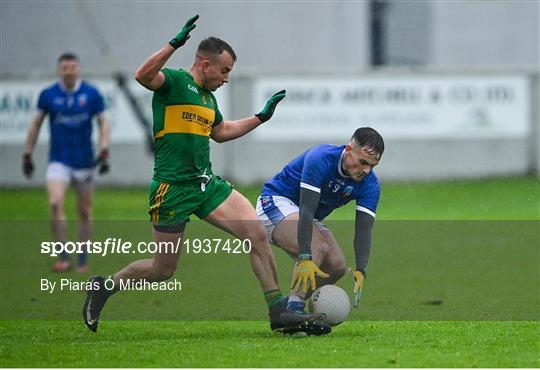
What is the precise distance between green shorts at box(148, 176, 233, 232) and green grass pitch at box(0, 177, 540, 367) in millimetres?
842

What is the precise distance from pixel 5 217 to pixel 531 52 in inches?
464

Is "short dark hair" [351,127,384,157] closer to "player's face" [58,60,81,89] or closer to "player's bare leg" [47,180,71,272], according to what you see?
"player's bare leg" [47,180,71,272]

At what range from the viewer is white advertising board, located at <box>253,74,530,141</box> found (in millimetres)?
23672

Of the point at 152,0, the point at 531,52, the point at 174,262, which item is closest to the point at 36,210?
the point at 152,0

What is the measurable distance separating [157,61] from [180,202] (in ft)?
3.57

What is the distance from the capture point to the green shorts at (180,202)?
917cm

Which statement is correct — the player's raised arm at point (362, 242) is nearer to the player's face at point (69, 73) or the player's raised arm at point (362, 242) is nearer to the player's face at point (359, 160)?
the player's face at point (359, 160)

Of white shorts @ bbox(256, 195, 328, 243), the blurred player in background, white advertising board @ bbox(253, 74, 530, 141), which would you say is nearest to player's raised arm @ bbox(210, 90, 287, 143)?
the blurred player in background

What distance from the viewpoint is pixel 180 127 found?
9.17 meters

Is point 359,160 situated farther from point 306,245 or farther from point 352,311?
point 352,311

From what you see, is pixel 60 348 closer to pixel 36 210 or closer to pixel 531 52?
pixel 36 210

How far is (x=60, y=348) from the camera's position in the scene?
28.3 feet

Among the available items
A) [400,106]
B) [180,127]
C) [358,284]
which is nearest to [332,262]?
[358,284]

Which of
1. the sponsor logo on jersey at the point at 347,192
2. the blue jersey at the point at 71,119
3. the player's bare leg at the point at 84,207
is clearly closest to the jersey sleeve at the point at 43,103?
the blue jersey at the point at 71,119
